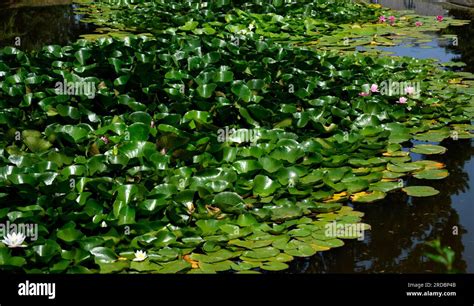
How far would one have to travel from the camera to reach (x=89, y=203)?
374 cm

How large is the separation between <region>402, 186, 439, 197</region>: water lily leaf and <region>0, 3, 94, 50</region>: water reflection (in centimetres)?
503

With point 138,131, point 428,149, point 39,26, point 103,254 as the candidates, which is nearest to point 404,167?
point 428,149

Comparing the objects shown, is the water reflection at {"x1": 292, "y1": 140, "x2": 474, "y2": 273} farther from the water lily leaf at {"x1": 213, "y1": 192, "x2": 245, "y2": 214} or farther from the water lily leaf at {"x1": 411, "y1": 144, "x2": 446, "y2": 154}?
the water lily leaf at {"x1": 213, "y1": 192, "x2": 245, "y2": 214}

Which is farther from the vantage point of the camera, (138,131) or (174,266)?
(138,131)

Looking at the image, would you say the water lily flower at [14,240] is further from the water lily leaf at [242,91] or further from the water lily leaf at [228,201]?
the water lily leaf at [242,91]

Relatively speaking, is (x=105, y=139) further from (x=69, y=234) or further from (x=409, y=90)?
(x=409, y=90)

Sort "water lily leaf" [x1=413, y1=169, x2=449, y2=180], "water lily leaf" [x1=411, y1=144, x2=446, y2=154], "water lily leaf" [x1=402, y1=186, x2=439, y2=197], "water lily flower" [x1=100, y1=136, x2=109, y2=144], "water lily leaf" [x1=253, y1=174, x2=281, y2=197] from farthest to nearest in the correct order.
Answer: "water lily leaf" [x1=411, y1=144, x2=446, y2=154]
"water lily flower" [x1=100, y1=136, x2=109, y2=144]
"water lily leaf" [x1=413, y1=169, x2=449, y2=180]
"water lily leaf" [x1=402, y1=186, x2=439, y2=197]
"water lily leaf" [x1=253, y1=174, x2=281, y2=197]

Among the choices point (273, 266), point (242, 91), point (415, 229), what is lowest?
point (273, 266)

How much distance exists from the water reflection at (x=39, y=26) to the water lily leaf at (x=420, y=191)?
5033 mm

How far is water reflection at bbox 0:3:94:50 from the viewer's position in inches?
327

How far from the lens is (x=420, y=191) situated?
4.25 m

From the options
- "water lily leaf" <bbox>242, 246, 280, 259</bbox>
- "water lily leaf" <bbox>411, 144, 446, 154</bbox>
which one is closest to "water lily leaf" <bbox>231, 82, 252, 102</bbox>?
"water lily leaf" <bbox>411, 144, 446, 154</bbox>

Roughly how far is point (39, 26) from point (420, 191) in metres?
6.36

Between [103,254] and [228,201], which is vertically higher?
[228,201]
